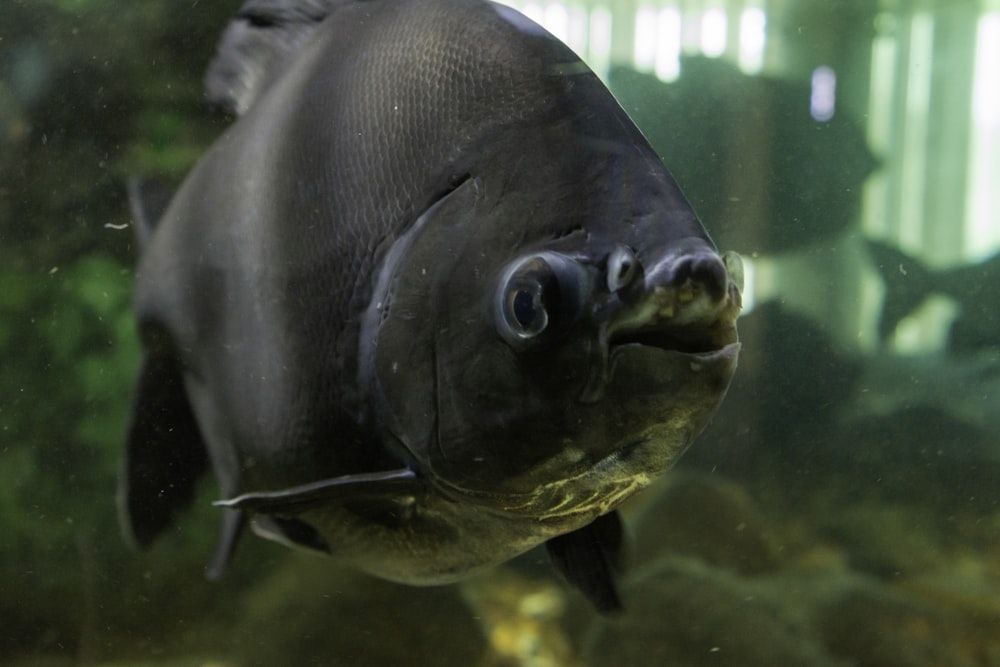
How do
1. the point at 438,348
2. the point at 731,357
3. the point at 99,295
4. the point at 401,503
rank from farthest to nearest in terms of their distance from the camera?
the point at 99,295 < the point at 401,503 < the point at 438,348 < the point at 731,357

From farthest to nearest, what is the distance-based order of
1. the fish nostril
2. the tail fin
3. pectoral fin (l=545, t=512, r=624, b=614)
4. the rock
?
the tail fin, the rock, pectoral fin (l=545, t=512, r=624, b=614), the fish nostril

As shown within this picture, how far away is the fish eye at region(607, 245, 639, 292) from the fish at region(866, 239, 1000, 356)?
3.30 metres

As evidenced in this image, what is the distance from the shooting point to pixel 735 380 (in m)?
3.52

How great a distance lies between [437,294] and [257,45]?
1.00m

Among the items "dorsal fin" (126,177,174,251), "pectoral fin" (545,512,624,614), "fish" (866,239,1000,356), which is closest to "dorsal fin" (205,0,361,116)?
"dorsal fin" (126,177,174,251)

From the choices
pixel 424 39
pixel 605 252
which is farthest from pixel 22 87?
pixel 605 252

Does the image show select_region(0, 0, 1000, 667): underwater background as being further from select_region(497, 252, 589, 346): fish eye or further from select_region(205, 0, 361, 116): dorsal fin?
select_region(497, 252, 589, 346): fish eye

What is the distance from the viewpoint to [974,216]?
4.20 m

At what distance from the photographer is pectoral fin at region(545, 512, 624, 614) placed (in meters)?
1.57

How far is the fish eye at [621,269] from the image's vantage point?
0.97 meters

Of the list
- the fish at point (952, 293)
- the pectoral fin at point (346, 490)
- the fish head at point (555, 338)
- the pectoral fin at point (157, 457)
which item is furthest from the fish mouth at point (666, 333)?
the fish at point (952, 293)

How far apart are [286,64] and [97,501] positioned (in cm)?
195

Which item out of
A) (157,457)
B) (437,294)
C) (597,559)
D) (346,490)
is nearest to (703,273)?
(437,294)

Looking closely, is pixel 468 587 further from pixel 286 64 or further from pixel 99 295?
pixel 286 64
